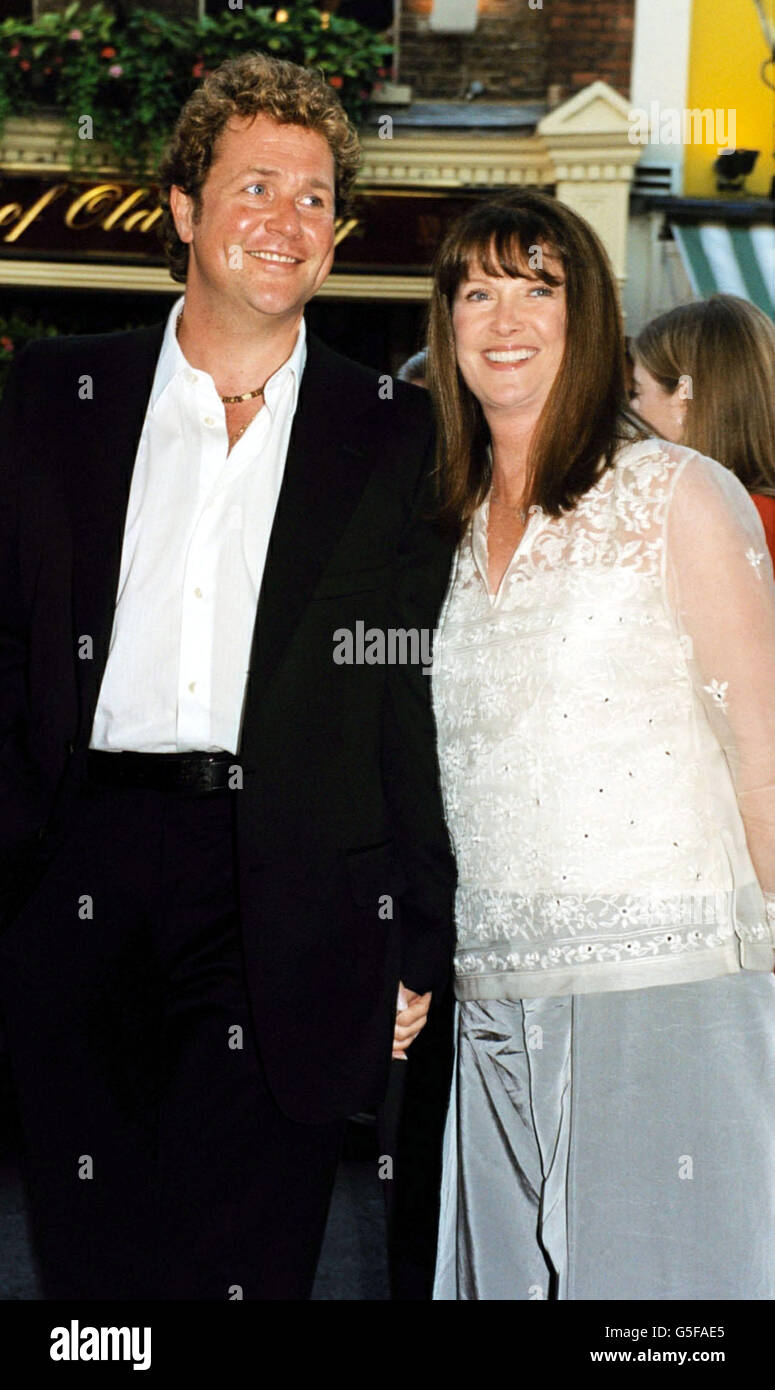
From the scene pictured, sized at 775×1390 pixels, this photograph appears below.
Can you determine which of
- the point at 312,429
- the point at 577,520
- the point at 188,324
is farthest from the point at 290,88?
the point at 577,520

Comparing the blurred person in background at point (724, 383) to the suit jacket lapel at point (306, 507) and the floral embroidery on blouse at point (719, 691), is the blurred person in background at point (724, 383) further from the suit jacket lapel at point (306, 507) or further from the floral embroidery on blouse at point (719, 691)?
the suit jacket lapel at point (306, 507)

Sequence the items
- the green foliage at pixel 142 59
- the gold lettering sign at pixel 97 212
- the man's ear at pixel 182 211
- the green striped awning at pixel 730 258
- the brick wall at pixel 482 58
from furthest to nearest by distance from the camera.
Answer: the brick wall at pixel 482 58, the gold lettering sign at pixel 97 212, the green striped awning at pixel 730 258, the green foliage at pixel 142 59, the man's ear at pixel 182 211

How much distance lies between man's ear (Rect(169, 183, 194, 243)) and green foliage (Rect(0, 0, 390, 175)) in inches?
242

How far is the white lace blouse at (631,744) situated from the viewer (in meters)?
2.34

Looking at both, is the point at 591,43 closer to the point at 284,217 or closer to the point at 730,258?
the point at 730,258

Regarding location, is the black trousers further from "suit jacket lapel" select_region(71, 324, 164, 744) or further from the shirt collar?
the shirt collar

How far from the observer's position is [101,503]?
2.47m

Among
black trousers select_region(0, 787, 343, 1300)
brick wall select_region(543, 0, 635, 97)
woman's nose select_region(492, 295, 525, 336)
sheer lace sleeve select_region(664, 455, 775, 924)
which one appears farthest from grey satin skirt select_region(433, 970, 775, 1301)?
brick wall select_region(543, 0, 635, 97)

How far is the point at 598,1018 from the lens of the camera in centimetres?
238

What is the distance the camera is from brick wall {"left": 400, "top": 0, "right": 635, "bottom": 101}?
357 inches

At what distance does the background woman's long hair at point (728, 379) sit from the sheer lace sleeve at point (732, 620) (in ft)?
2.92

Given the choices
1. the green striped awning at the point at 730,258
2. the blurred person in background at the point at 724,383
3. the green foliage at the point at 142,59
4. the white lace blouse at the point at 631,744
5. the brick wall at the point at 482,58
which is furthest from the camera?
the brick wall at the point at 482,58

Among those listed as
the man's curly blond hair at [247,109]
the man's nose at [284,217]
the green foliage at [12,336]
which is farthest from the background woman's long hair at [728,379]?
the green foliage at [12,336]
